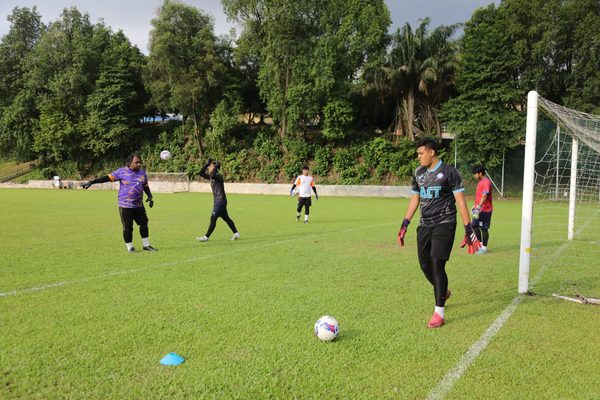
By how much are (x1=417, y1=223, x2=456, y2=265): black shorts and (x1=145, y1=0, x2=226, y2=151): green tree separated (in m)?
37.6

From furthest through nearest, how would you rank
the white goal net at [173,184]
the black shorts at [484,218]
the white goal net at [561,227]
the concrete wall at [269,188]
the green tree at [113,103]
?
the green tree at [113,103], the white goal net at [173,184], the concrete wall at [269,188], the black shorts at [484,218], the white goal net at [561,227]

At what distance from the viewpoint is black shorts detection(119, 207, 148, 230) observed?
29.9 ft

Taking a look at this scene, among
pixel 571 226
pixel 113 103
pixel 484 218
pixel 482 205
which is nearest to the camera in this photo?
pixel 482 205

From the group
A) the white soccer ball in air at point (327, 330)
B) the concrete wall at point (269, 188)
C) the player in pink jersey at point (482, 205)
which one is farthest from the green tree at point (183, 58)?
the white soccer ball in air at point (327, 330)

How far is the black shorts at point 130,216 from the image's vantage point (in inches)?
359

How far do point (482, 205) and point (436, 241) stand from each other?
4953mm

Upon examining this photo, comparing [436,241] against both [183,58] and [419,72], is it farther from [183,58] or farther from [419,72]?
[183,58]

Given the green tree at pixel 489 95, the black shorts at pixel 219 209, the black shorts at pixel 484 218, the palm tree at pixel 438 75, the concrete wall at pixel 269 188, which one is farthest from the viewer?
the palm tree at pixel 438 75

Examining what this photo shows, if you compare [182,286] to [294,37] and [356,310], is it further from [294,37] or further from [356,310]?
[294,37]

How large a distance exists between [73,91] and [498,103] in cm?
4094

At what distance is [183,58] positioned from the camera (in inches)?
1596

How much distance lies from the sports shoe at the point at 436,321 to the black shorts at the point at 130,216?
664cm

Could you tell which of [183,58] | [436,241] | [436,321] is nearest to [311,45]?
[183,58]

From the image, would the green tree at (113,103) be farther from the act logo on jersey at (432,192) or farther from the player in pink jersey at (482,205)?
the act logo on jersey at (432,192)
